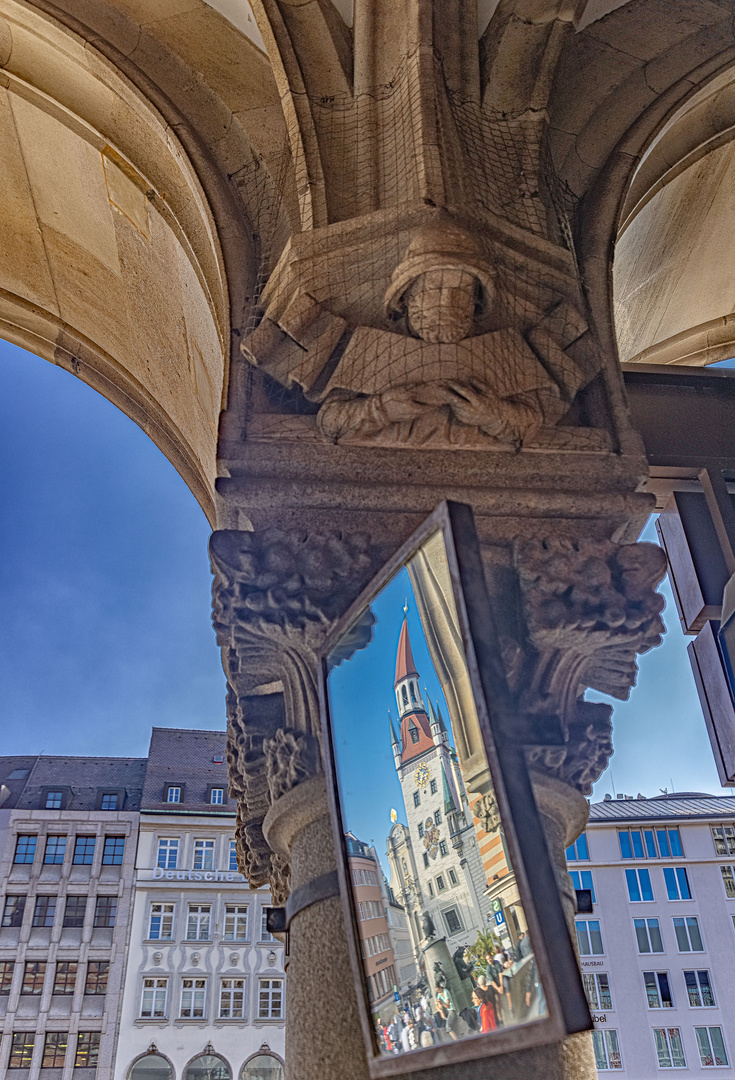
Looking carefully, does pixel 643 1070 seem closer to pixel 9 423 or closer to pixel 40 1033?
pixel 40 1033

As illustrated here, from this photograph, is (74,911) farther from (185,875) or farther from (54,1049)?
(54,1049)

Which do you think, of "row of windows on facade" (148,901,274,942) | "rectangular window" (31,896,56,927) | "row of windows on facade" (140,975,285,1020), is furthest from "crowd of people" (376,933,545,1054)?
"rectangular window" (31,896,56,927)

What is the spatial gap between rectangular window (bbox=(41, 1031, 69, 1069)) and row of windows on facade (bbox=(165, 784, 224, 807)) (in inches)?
226

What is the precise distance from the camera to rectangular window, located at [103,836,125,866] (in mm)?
24219

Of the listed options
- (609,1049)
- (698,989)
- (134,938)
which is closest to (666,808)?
(698,989)

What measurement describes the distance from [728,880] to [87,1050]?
16.1 metres

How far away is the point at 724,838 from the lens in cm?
2536

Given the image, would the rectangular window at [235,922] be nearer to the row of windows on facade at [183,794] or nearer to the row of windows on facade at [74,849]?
the row of windows on facade at [183,794]

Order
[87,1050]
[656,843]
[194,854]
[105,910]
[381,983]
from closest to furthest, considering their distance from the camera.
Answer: [381,983] < [87,1050] < [105,910] < [194,854] < [656,843]

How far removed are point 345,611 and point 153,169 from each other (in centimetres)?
175

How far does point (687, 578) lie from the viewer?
2.80m

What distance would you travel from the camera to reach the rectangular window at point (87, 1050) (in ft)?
71.6

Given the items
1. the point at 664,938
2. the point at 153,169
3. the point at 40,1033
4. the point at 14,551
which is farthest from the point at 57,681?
the point at 153,169

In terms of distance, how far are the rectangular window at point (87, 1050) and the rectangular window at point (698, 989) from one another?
1411 cm
